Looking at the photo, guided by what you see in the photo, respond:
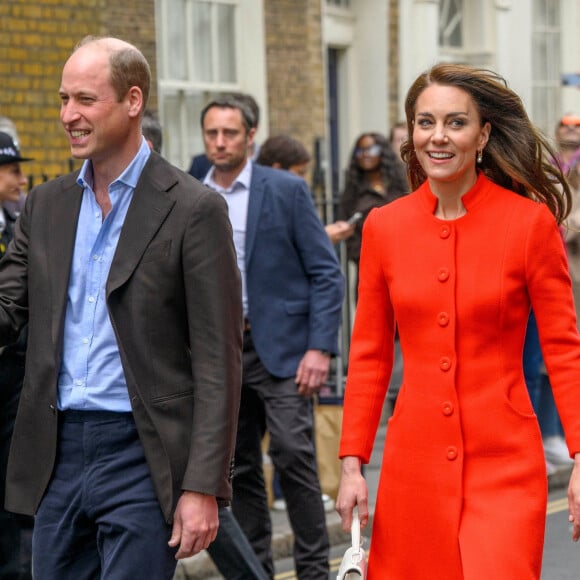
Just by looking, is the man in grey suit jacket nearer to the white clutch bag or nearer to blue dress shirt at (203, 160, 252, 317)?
the white clutch bag

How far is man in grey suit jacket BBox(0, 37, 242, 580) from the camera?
167 inches

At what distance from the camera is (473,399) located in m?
4.44

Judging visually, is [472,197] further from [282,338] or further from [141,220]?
[282,338]

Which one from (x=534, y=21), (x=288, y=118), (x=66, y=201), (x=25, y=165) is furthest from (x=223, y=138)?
(x=534, y=21)

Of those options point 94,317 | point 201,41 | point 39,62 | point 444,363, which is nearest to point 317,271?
point 444,363

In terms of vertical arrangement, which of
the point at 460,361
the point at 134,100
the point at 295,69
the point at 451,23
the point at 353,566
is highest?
the point at 451,23

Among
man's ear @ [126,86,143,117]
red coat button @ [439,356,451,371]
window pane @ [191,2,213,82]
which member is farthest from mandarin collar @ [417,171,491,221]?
window pane @ [191,2,213,82]

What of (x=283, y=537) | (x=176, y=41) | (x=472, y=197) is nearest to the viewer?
(x=472, y=197)

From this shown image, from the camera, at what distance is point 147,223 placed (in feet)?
14.1

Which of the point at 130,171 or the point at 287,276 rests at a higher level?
the point at 130,171

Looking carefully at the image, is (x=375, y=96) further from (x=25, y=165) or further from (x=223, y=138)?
(x=223, y=138)

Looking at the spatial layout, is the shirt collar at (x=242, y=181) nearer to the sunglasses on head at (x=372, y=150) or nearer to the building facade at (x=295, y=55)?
the building facade at (x=295, y=55)

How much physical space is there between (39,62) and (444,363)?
758 cm

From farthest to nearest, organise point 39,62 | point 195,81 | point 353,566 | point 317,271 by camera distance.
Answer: point 195,81 < point 39,62 < point 317,271 < point 353,566
